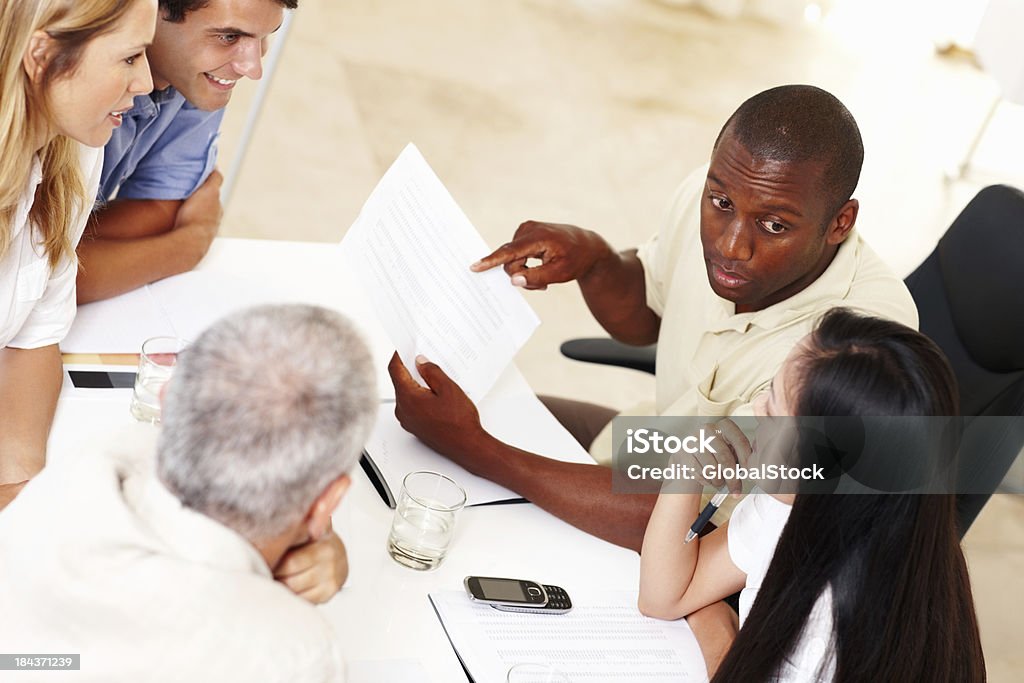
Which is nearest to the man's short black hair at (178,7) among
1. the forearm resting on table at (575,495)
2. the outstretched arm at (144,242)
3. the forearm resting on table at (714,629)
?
the outstretched arm at (144,242)

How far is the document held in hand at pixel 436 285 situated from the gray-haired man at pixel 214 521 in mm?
709

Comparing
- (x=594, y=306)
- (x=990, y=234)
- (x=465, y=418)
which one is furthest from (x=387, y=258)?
(x=990, y=234)

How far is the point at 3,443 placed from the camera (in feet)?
5.04

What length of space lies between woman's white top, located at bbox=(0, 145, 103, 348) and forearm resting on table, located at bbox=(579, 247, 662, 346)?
3.15 ft

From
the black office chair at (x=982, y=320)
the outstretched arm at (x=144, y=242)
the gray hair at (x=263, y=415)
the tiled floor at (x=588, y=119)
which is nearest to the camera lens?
the gray hair at (x=263, y=415)

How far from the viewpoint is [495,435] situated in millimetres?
1880

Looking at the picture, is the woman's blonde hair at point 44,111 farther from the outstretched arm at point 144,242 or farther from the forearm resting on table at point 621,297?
the forearm resting on table at point 621,297

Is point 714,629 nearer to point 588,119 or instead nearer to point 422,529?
point 422,529

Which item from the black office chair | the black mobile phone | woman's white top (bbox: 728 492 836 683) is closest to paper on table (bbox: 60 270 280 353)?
the black mobile phone

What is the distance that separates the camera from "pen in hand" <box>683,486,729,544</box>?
156 centimetres

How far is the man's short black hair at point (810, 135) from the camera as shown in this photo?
1751 millimetres

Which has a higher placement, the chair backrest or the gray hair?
the gray hair

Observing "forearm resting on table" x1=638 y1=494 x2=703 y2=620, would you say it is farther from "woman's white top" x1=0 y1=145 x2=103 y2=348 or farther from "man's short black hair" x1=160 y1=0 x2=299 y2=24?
"man's short black hair" x1=160 y1=0 x2=299 y2=24

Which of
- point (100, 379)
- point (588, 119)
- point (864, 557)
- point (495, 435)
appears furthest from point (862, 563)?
point (588, 119)
